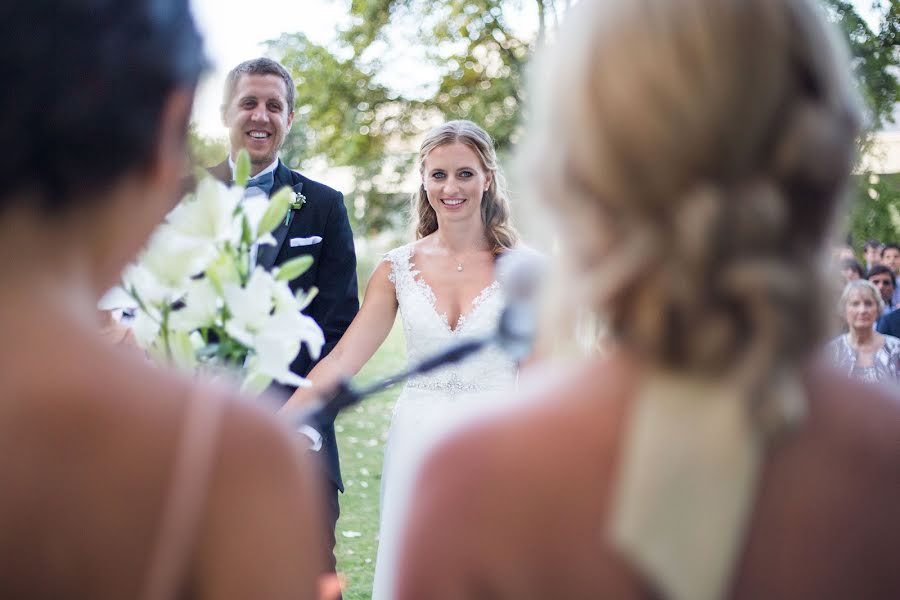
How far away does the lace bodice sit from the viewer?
4.82 m

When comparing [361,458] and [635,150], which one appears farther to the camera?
[361,458]

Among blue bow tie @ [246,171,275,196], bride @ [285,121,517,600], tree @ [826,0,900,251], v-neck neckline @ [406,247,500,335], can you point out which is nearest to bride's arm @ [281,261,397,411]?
bride @ [285,121,517,600]

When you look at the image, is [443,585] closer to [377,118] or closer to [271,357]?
[271,357]

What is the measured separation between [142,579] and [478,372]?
3.95 m

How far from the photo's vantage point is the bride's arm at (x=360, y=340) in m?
3.76

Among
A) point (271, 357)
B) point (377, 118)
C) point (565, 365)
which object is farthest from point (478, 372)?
point (377, 118)

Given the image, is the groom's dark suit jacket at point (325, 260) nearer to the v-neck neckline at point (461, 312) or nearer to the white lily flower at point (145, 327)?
the v-neck neckline at point (461, 312)

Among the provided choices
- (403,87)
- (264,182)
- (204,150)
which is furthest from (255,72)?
(403,87)

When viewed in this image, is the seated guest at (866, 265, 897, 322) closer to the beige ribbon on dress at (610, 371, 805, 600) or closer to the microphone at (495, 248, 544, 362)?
the microphone at (495, 248, 544, 362)

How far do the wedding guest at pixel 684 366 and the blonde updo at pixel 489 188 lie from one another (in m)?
3.86

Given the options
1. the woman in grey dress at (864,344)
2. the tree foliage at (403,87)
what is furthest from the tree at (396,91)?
the woman in grey dress at (864,344)

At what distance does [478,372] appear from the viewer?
483cm

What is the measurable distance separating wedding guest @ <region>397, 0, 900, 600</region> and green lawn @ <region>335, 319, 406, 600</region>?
5.54m

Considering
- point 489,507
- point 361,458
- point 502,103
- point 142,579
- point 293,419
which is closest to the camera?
point 142,579
